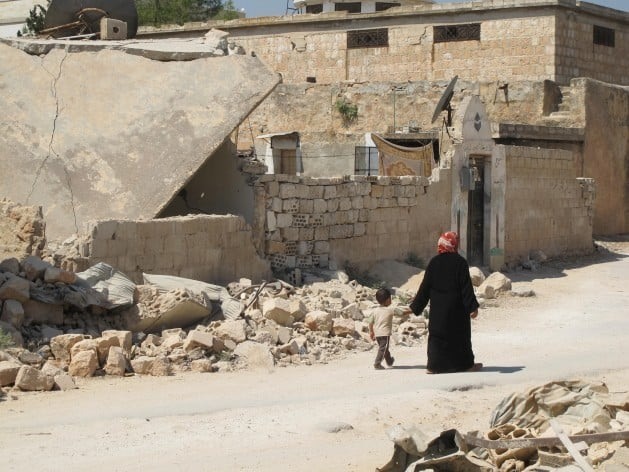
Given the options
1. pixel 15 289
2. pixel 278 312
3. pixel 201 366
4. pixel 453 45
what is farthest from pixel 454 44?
pixel 15 289

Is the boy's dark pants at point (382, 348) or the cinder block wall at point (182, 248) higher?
the cinder block wall at point (182, 248)

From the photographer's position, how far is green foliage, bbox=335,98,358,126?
2459 cm

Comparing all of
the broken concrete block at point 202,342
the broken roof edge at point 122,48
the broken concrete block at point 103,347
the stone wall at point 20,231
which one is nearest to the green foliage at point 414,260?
the broken roof edge at point 122,48

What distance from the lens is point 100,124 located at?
13.6 meters

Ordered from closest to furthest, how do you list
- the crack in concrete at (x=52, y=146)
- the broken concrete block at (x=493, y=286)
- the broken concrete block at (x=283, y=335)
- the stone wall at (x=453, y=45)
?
the broken concrete block at (x=283, y=335) < the crack in concrete at (x=52, y=146) < the broken concrete block at (x=493, y=286) < the stone wall at (x=453, y=45)

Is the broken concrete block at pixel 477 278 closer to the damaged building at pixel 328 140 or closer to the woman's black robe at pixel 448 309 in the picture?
the damaged building at pixel 328 140

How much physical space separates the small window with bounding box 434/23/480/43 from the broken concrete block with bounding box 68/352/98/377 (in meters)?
19.7

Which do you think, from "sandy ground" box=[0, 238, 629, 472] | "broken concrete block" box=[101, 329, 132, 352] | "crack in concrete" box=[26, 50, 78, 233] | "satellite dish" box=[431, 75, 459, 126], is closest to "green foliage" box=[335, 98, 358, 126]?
"satellite dish" box=[431, 75, 459, 126]

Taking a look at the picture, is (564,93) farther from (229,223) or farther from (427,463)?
(427,463)

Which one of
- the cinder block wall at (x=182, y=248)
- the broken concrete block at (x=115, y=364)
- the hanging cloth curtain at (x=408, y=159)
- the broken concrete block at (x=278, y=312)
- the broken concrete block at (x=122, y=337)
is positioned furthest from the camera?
the hanging cloth curtain at (x=408, y=159)

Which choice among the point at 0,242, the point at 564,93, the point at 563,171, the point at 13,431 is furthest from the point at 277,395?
the point at 564,93

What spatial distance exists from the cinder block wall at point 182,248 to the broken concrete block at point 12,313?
4.29ft

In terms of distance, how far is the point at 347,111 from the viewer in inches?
969

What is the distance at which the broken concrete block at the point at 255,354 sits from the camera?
1045 centimetres
